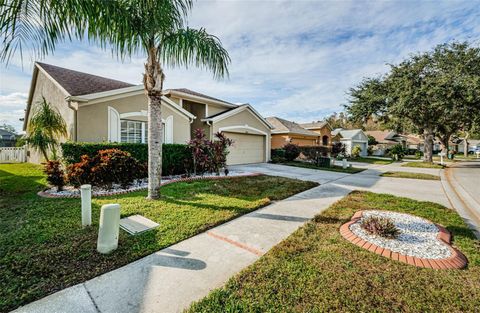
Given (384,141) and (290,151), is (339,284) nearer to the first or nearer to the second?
(290,151)

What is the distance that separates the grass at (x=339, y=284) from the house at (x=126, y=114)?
10.2 meters

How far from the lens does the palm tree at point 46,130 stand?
9.46 meters

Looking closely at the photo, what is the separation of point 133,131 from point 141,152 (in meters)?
2.96

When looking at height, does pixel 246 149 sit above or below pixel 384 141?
below

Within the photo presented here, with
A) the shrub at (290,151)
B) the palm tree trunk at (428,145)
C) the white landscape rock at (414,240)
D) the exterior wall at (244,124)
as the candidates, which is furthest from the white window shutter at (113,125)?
the palm tree trunk at (428,145)

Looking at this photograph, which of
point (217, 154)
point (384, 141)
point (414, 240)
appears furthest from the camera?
point (384, 141)

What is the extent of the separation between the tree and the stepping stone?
2354cm

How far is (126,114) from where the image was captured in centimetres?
1088

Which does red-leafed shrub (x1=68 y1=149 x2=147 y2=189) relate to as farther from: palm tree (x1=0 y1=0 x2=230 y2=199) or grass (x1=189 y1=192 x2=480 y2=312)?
grass (x1=189 y1=192 x2=480 y2=312)

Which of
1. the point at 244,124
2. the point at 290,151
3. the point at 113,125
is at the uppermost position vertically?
the point at 244,124

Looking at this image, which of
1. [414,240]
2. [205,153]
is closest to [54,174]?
[205,153]

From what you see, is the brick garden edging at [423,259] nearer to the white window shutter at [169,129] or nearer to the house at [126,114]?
the white window shutter at [169,129]

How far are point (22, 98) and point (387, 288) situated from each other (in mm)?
22261

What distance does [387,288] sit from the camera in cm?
265
